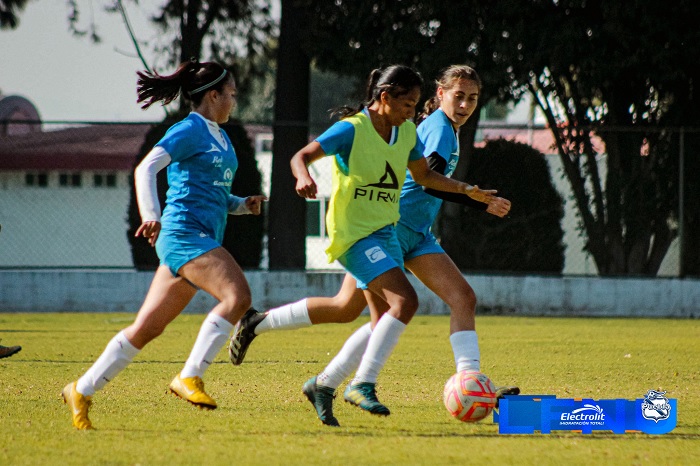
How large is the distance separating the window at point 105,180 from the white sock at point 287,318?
1645 cm

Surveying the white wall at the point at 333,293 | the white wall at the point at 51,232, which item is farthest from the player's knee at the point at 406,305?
the white wall at the point at 51,232

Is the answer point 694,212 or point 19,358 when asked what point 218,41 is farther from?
point 19,358

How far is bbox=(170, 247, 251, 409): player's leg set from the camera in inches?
237

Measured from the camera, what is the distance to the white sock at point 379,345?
6.30 m

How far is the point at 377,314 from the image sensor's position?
6.59m

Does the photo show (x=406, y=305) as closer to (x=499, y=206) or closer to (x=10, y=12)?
(x=499, y=206)

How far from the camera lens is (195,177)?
6.24m

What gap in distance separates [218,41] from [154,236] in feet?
58.1

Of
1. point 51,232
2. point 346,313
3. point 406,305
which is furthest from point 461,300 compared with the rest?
point 51,232

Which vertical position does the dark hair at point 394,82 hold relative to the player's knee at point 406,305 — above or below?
above

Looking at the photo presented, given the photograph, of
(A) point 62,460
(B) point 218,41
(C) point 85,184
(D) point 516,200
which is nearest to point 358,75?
(D) point 516,200

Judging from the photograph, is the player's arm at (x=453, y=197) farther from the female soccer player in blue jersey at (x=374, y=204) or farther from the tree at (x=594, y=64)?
the tree at (x=594, y=64)

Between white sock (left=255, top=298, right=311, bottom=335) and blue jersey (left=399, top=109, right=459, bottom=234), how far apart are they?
840 mm

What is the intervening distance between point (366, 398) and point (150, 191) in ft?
5.56
